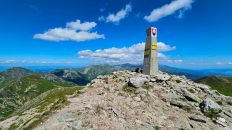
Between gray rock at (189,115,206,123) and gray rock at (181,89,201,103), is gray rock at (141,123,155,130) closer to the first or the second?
gray rock at (189,115,206,123)

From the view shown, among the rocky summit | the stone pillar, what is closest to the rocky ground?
the rocky summit

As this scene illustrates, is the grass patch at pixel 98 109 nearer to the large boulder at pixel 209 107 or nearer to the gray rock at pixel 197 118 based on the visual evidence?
the gray rock at pixel 197 118

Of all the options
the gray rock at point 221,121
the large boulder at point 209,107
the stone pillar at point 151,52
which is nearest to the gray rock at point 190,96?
the large boulder at point 209,107

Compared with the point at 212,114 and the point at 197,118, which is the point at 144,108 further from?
the point at 212,114

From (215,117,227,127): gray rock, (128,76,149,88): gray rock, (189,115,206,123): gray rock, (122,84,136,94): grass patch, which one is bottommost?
(215,117,227,127): gray rock

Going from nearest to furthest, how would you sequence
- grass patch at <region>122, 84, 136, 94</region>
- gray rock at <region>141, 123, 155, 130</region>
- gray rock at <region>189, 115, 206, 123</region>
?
Answer: gray rock at <region>141, 123, 155, 130</region>, gray rock at <region>189, 115, 206, 123</region>, grass patch at <region>122, 84, 136, 94</region>

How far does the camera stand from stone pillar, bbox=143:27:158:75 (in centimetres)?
4556

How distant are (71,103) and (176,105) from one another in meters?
16.0

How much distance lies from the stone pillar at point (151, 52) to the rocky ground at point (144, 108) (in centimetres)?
270

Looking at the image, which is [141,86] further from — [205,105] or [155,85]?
[205,105]

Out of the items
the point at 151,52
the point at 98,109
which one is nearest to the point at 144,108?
the point at 98,109

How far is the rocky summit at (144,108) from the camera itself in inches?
1155

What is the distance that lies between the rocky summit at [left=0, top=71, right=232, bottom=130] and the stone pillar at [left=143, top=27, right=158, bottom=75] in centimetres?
261

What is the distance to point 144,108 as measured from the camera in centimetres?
3350
